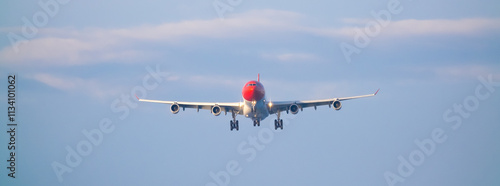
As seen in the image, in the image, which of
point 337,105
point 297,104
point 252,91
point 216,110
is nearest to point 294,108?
point 297,104

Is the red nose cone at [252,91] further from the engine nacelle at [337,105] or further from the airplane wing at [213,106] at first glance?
the engine nacelle at [337,105]

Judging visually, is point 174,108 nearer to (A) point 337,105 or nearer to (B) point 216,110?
(B) point 216,110

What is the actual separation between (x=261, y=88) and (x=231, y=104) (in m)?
6.70

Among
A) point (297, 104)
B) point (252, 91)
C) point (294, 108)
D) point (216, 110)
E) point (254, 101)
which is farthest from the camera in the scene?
point (297, 104)

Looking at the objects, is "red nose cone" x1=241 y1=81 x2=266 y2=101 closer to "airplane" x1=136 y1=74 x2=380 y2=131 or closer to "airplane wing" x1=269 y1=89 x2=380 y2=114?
"airplane" x1=136 y1=74 x2=380 y2=131

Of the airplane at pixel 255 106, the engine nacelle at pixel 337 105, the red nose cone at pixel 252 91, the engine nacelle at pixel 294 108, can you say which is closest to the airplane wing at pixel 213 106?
the airplane at pixel 255 106

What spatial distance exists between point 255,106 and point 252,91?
2.90 metres

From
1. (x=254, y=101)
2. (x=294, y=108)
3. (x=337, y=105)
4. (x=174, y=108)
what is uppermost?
(x=174, y=108)

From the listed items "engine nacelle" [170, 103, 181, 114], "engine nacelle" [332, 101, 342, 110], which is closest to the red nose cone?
"engine nacelle" [332, 101, 342, 110]

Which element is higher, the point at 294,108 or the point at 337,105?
the point at 294,108

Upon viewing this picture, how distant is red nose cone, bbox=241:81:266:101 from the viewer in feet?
289

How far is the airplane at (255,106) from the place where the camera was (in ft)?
292

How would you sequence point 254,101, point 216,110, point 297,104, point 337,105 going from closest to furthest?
point 254,101, point 337,105, point 216,110, point 297,104

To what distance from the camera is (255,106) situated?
9038 centimetres
